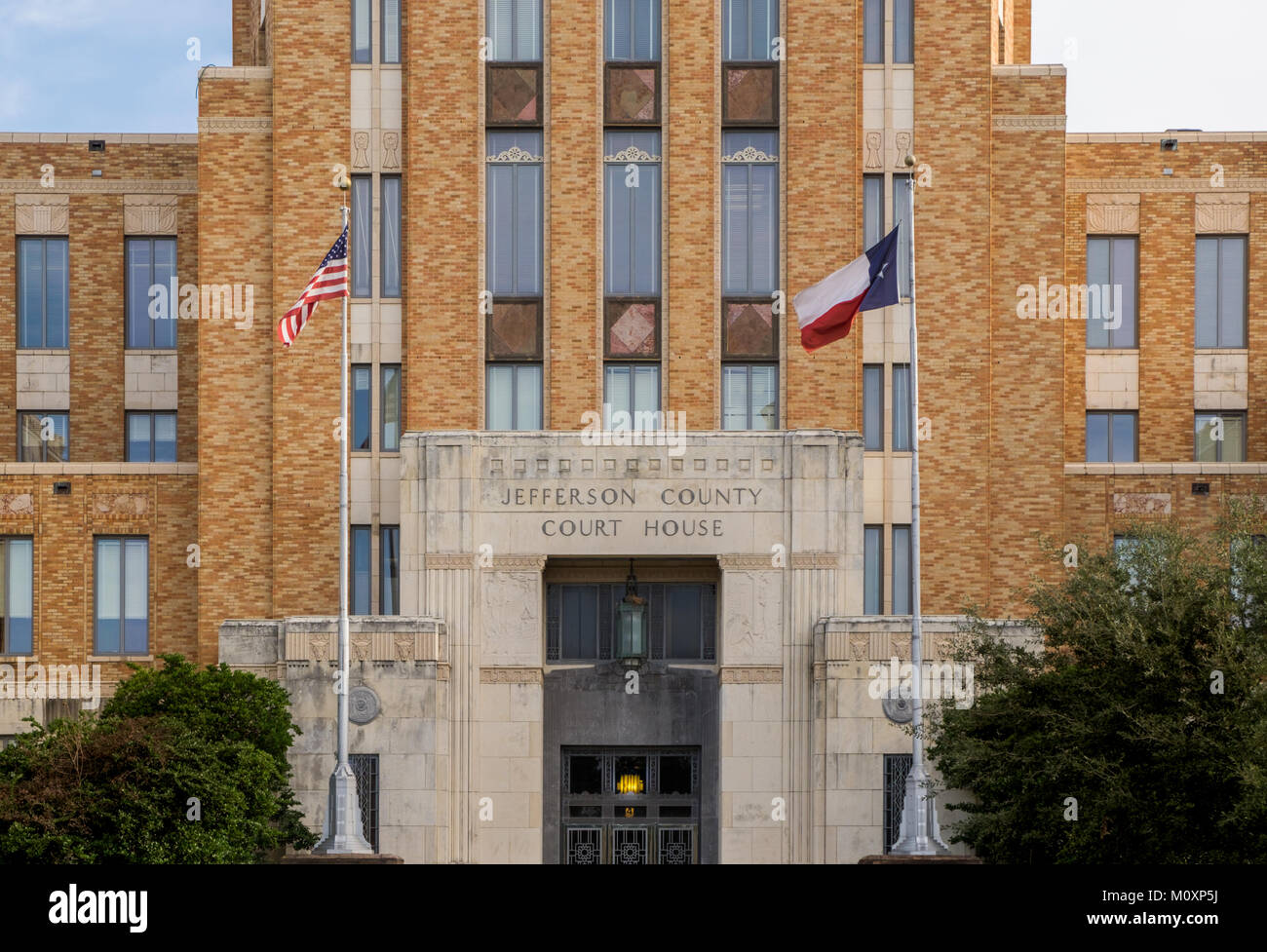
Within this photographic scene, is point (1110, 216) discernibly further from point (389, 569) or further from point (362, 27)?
point (389, 569)

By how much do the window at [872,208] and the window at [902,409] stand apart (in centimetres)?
290

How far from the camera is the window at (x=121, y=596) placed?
46.6 m

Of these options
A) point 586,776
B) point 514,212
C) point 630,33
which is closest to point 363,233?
point 514,212

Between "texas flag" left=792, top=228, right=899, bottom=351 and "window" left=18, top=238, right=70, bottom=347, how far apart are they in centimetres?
Answer: 2066

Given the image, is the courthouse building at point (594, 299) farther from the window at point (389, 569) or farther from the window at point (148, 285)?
the window at point (148, 285)

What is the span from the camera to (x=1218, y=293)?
164 feet

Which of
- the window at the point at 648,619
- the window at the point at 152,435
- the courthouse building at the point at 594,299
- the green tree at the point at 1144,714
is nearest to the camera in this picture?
the green tree at the point at 1144,714

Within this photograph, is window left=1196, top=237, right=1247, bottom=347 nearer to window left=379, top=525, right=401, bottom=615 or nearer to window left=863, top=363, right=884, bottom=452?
window left=863, top=363, right=884, bottom=452

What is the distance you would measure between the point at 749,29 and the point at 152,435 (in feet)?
56.2

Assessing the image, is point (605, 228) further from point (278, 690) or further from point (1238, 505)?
point (1238, 505)

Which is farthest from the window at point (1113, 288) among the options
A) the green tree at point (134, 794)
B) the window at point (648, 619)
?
the green tree at point (134, 794)

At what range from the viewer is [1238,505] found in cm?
3238

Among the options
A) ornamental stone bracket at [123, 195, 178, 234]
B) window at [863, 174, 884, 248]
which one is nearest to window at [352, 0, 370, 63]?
ornamental stone bracket at [123, 195, 178, 234]
